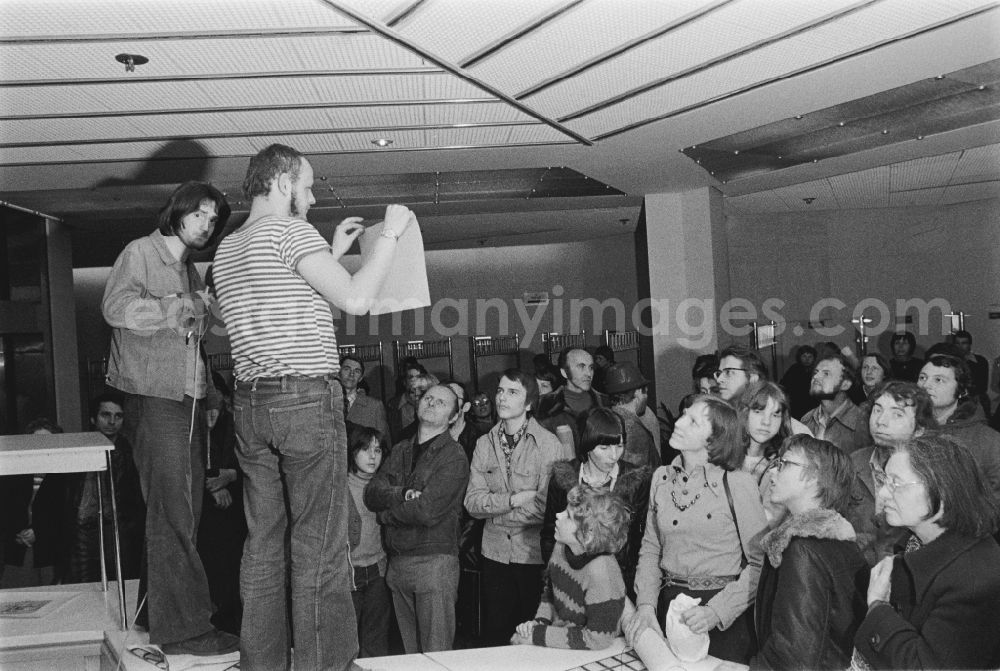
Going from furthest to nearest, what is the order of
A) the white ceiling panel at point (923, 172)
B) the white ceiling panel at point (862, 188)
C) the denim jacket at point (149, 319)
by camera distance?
the white ceiling panel at point (862, 188)
the white ceiling panel at point (923, 172)
the denim jacket at point (149, 319)

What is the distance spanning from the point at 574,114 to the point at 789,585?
346 cm

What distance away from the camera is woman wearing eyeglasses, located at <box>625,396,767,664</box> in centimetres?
299

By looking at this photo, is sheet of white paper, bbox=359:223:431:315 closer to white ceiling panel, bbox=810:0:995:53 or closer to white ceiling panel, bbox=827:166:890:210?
white ceiling panel, bbox=810:0:995:53

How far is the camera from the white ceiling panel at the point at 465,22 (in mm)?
3572

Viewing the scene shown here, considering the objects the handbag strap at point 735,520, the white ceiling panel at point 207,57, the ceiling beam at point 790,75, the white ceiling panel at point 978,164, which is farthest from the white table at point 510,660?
the white ceiling panel at point 978,164

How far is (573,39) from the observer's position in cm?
401

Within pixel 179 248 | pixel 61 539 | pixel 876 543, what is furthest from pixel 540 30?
pixel 61 539

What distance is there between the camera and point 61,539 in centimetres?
494

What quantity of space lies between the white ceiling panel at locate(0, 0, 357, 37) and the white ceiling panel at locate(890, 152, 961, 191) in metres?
5.71

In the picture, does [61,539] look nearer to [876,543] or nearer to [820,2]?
[876,543]

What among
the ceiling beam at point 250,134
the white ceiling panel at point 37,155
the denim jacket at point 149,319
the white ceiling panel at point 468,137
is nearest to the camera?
the denim jacket at point 149,319

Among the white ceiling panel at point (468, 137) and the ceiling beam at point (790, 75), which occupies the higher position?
the ceiling beam at point (790, 75)

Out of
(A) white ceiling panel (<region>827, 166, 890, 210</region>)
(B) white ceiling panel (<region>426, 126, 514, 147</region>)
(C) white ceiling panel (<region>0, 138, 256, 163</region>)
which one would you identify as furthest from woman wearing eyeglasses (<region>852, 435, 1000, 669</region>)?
(A) white ceiling panel (<region>827, 166, 890, 210</region>)

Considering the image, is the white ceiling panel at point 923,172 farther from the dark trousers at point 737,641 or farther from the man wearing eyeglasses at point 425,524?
the dark trousers at point 737,641
